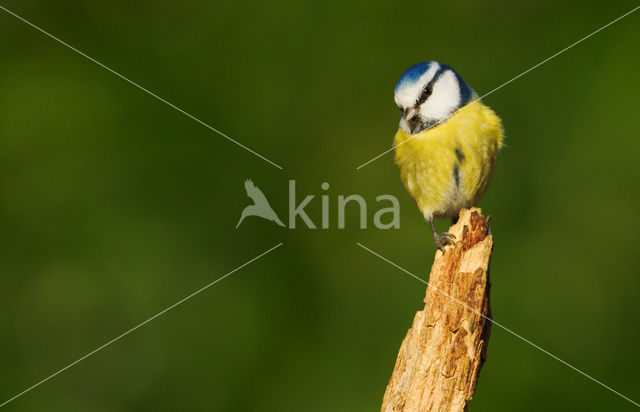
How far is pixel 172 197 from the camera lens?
3.40m

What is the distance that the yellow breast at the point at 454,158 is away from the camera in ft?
7.64

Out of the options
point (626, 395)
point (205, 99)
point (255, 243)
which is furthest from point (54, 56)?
point (626, 395)

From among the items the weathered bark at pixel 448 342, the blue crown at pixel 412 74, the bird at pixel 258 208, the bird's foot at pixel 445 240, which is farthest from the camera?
the bird at pixel 258 208

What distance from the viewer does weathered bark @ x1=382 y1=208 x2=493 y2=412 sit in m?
1.68

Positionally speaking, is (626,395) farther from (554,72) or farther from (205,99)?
(205,99)

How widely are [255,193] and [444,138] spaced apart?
4.28ft

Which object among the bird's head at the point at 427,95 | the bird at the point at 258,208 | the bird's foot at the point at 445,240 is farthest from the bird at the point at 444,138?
the bird at the point at 258,208

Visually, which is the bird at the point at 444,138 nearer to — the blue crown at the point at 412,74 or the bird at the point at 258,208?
the blue crown at the point at 412,74

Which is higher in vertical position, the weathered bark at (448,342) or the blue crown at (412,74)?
the blue crown at (412,74)

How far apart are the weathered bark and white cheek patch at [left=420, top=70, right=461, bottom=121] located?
0.65 metres

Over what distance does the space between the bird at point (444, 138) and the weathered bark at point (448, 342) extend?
0.47 meters

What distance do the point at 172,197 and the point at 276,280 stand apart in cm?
70

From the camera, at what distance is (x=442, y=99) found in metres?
2.40

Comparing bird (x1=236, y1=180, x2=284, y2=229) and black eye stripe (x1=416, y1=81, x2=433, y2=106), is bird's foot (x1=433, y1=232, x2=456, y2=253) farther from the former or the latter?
bird (x1=236, y1=180, x2=284, y2=229)
